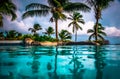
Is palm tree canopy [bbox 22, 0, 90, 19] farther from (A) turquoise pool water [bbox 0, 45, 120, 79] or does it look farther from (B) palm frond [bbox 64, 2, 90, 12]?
(A) turquoise pool water [bbox 0, 45, 120, 79]

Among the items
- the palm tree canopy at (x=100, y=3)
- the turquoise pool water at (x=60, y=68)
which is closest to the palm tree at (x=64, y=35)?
the palm tree canopy at (x=100, y=3)

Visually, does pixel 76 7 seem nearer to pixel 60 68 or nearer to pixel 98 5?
pixel 98 5

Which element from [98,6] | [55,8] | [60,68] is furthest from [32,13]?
[60,68]

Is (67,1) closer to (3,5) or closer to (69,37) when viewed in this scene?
(3,5)

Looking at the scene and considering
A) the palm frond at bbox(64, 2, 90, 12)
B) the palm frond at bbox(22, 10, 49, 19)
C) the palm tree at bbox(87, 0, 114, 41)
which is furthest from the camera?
the palm tree at bbox(87, 0, 114, 41)

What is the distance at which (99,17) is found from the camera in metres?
31.5

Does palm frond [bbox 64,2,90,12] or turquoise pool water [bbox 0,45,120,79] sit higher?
palm frond [bbox 64,2,90,12]

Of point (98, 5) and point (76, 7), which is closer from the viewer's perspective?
point (76, 7)

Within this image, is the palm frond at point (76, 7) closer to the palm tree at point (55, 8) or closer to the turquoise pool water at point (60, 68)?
the palm tree at point (55, 8)

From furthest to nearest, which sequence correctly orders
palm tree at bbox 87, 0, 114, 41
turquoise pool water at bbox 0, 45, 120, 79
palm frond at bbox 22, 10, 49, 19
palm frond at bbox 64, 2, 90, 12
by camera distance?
palm tree at bbox 87, 0, 114, 41 → palm frond at bbox 22, 10, 49, 19 → palm frond at bbox 64, 2, 90, 12 → turquoise pool water at bbox 0, 45, 120, 79

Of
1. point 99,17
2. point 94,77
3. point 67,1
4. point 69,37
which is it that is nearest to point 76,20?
point 69,37

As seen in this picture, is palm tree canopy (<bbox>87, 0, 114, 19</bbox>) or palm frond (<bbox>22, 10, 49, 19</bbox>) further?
palm tree canopy (<bbox>87, 0, 114, 19</bbox>)

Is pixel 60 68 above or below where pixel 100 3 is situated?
below

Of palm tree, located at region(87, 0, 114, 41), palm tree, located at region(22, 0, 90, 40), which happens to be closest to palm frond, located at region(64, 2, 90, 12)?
palm tree, located at region(22, 0, 90, 40)
